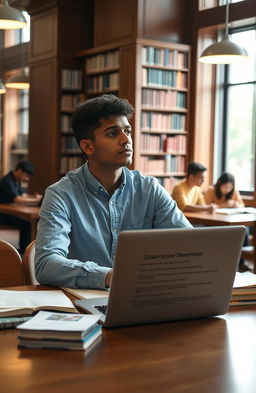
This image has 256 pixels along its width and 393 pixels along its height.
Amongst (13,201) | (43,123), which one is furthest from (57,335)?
(43,123)

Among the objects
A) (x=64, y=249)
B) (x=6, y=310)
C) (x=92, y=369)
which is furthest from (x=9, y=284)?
(x=92, y=369)

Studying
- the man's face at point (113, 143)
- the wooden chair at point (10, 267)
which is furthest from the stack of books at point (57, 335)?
the man's face at point (113, 143)

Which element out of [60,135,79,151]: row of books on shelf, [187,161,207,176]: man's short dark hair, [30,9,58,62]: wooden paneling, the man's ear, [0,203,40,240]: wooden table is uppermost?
[30,9,58,62]: wooden paneling

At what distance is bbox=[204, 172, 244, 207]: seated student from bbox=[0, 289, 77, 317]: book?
457 centimetres

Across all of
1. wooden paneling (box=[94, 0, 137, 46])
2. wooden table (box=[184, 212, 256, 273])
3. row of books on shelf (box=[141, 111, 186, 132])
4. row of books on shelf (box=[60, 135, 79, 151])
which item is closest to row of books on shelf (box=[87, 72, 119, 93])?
wooden paneling (box=[94, 0, 137, 46])

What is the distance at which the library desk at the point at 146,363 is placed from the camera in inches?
42.4

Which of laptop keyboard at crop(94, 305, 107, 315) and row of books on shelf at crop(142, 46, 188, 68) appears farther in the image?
row of books on shelf at crop(142, 46, 188, 68)

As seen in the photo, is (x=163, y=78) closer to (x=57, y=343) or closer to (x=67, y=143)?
(x=67, y=143)

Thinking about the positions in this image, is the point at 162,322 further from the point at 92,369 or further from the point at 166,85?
the point at 166,85

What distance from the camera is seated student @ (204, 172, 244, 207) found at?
613 cm

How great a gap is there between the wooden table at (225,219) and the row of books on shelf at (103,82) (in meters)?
2.75

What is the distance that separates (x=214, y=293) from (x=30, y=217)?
3.89 meters

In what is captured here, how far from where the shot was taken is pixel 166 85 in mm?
7258

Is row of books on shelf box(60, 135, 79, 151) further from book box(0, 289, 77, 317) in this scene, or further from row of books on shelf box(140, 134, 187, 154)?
book box(0, 289, 77, 317)
